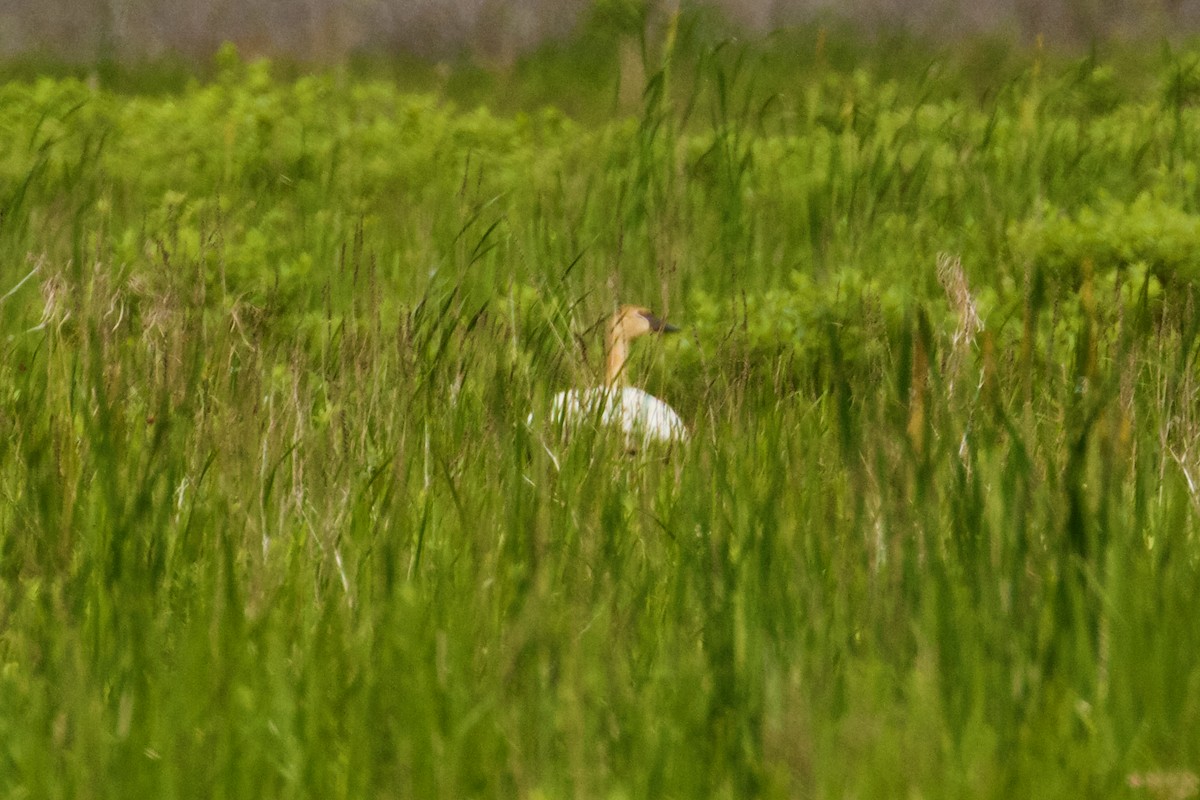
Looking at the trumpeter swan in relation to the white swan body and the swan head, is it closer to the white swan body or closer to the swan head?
the white swan body

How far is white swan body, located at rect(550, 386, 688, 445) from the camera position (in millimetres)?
2857

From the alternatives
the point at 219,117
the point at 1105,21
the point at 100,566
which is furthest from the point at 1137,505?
the point at 1105,21

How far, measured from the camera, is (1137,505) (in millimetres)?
2312

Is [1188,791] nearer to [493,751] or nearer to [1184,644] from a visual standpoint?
[1184,644]

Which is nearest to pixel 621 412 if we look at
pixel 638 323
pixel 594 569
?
pixel 594 569

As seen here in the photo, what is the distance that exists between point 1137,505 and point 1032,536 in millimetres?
278

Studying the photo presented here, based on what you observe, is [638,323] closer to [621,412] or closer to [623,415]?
[623,415]

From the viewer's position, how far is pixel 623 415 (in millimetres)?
2973

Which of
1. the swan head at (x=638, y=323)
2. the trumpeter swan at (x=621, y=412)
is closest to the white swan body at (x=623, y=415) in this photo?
the trumpeter swan at (x=621, y=412)

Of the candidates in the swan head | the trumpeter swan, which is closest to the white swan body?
the trumpeter swan

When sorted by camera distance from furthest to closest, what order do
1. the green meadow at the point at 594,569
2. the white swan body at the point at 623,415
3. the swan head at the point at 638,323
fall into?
1. the swan head at the point at 638,323
2. the white swan body at the point at 623,415
3. the green meadow at the point at 594,569

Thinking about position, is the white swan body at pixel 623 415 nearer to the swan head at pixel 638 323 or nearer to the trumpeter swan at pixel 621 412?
the trumpeter swan at pixel 621 412

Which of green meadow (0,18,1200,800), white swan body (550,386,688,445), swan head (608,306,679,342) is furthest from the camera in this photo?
swan head (608,306,679,342)

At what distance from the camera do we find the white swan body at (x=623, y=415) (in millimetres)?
2857
